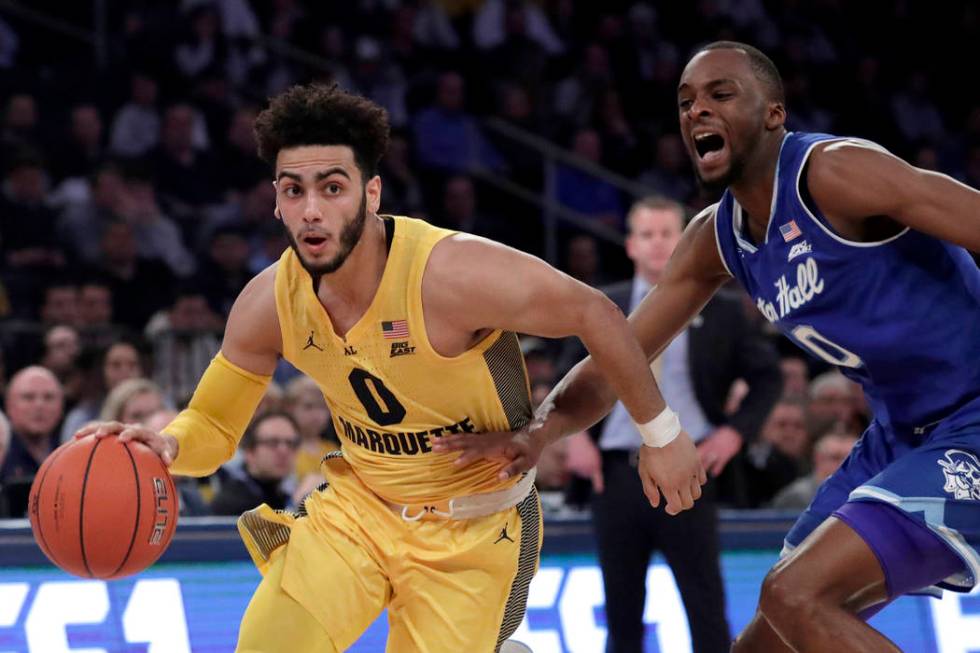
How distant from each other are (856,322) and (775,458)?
4389mm

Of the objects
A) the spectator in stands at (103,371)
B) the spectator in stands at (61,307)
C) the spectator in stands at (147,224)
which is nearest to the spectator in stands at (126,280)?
the spectator in stands at (147,224)

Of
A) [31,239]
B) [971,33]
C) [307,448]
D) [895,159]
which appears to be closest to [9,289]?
[31,239]

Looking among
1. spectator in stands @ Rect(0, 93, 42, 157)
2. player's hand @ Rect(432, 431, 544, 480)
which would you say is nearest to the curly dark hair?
player's hand @ Rect(432, 431, 544, 480)

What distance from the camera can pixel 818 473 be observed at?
770 cm

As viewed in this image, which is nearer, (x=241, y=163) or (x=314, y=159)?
(x=314, y=159)

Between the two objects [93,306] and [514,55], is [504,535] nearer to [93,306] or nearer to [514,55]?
[93,306]

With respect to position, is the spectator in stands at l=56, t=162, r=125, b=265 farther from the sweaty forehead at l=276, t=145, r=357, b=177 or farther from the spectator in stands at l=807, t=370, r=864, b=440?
the sweaty forehead at l=276, t=145, r=357, b=177

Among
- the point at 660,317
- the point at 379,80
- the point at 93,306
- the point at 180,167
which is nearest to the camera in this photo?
the point at 660,317

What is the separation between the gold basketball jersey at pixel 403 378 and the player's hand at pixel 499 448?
4 cm

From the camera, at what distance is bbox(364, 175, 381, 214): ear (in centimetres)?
391

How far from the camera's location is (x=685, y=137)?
4000 mm

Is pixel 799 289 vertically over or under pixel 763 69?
under

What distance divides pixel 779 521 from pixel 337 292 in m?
3.06

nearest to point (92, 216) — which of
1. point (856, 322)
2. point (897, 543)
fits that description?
point (856, 322)
